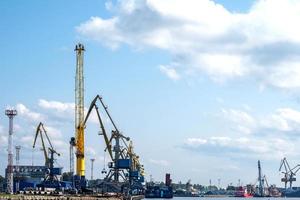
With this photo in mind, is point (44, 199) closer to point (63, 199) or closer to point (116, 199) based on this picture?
point (63, 199)

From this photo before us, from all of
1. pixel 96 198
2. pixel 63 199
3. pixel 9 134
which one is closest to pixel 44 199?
pixel 63 199

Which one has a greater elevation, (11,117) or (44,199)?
(11,117)

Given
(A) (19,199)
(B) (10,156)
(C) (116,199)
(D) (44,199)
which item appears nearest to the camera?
(A) (19,199)

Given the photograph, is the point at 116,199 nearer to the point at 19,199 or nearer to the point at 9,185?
the point at 9,185

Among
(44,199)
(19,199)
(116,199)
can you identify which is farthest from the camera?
(116,199)

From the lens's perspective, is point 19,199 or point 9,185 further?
point 9,185

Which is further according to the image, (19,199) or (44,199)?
(44,199)

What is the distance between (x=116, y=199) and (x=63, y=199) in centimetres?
4460

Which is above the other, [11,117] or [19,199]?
[11,117]

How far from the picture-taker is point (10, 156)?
180m

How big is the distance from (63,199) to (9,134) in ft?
88.1

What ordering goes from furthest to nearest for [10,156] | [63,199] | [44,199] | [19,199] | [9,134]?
[10,156] < [9,134] < [63,199] < [44,199] < [19,199]

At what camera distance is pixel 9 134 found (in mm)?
167750

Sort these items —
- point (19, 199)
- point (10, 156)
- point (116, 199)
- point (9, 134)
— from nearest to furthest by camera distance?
point (19, 199)
point (9, 134)
point (10, 156)
point (116, 199)
